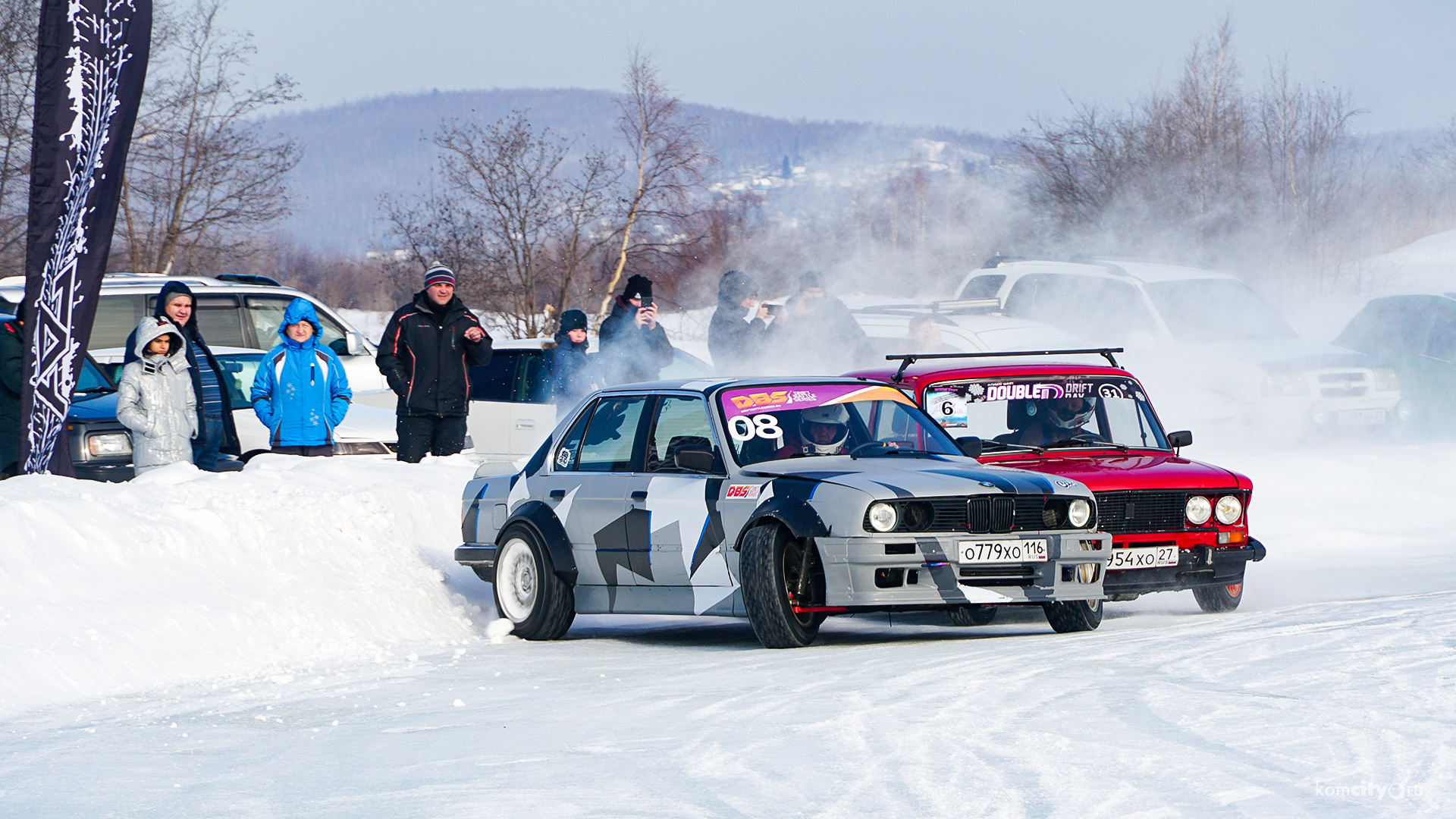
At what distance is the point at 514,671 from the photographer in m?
7.49

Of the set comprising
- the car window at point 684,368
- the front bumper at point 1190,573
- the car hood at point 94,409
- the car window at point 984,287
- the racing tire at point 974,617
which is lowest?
the racing tire at point 974,617

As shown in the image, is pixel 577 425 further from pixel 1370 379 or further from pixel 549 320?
pixel 549 320

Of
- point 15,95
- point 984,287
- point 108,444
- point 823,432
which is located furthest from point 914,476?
point 15,95

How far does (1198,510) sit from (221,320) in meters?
9.31

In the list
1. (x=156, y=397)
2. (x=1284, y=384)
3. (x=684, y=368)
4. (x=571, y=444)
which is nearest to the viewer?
(x=571, y=444)

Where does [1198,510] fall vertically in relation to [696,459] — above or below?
below

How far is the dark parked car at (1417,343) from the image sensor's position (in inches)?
794

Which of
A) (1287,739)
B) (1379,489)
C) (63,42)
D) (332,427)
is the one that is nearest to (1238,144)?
(1379,489)

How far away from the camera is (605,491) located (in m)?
8.82

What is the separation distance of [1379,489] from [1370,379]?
98.0 inches

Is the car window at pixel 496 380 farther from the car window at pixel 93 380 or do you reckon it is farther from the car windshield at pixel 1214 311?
the car windshield at pixel 1214 311

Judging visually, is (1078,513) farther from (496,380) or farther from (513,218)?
(513,218)

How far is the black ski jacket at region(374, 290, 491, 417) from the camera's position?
12.3 m

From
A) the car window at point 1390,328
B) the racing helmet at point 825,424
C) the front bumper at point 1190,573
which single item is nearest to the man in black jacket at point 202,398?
the racing helmet at point 825,424
